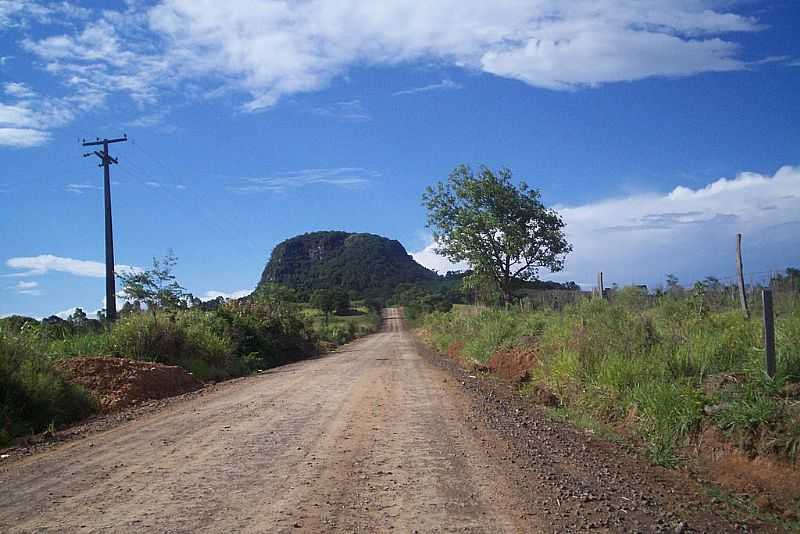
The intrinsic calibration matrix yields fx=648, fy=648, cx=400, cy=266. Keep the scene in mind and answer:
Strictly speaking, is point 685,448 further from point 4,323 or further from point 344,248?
point 344,248

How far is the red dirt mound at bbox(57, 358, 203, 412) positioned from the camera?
14500 mm

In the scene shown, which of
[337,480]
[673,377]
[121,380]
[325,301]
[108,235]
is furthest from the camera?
[325,301]

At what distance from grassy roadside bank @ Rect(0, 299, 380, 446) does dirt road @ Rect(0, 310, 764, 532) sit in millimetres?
2350

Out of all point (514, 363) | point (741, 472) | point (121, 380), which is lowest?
point (741, 472)

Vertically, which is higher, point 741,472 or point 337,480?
point 337,480

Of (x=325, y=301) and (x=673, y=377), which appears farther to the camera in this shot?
(x=325, y=301)

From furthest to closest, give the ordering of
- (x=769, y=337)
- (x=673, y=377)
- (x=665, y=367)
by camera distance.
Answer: (x=665, y=367), (x=673, y=377), (x=769, y=337)

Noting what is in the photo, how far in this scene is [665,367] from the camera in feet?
33.2

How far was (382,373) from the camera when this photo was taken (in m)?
19.4

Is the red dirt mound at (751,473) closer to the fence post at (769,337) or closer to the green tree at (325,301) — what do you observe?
the fence post at (769,337)

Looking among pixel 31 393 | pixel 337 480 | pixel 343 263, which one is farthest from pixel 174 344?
pixel 343 263

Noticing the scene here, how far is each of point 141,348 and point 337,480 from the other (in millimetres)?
14873

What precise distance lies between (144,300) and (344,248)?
123 metres

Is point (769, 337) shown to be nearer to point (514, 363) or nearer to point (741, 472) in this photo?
point (741, 472)
